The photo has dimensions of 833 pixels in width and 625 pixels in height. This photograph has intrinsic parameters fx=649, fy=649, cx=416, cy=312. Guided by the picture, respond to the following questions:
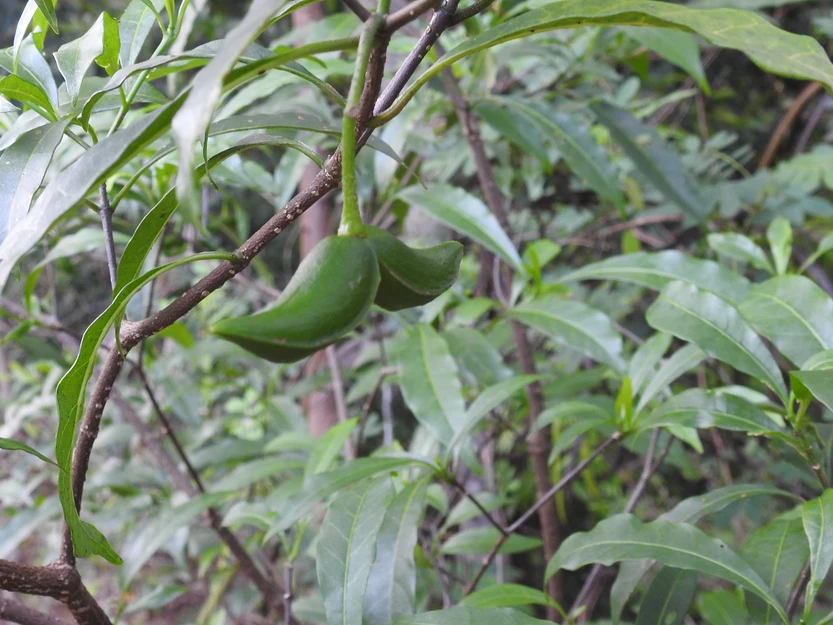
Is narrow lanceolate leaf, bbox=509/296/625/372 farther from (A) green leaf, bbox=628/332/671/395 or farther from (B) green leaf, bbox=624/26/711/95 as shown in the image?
(B) green leaf, bbox=624/26/711/95

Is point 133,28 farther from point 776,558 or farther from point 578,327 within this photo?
point 776,558

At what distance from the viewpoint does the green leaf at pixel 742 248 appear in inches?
34.9

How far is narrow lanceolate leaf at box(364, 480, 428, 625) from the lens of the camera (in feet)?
1.84

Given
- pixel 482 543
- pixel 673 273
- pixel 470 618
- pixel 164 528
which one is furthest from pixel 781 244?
pixel 164 528

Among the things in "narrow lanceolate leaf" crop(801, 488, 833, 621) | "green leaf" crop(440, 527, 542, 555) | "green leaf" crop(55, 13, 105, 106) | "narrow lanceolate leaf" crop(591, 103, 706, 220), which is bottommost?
"green leaf" crop(440, 527, 542, 555)

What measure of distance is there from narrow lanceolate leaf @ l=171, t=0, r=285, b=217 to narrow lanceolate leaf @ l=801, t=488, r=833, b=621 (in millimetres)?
498

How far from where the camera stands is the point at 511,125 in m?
1.08

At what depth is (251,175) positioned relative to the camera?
0.90 metres

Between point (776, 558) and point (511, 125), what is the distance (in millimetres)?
752

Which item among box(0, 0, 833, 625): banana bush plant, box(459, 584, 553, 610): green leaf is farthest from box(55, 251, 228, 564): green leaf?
box(459, 584, 553, 610): green leaf

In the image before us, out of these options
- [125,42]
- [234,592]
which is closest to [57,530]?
[234,592]

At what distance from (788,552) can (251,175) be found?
2.50 feet

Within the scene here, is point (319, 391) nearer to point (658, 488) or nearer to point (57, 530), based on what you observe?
point (57, 530)

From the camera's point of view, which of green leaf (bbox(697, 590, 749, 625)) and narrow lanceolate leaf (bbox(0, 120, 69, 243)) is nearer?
narrow lanceolate leaf (bbox(0, 120, 69, 243))
